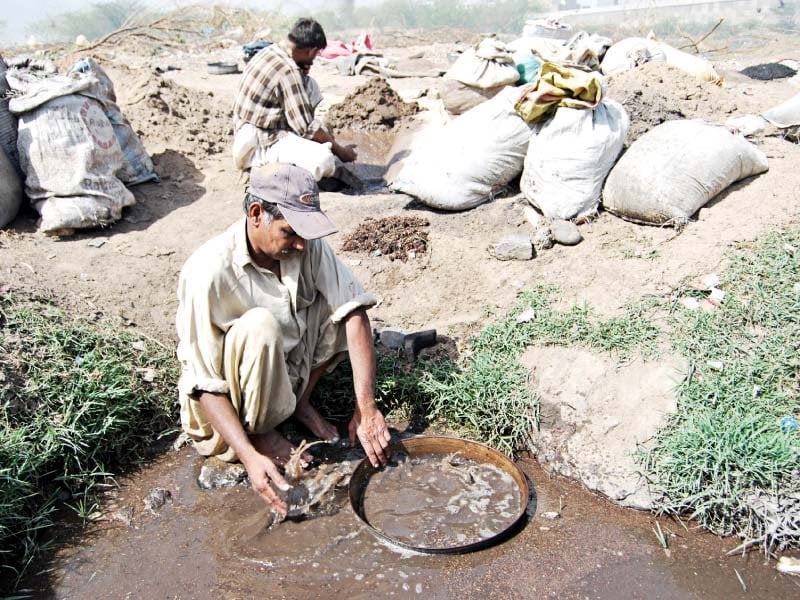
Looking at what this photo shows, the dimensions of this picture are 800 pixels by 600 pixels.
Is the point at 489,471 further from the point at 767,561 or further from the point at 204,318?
the point at 204,318

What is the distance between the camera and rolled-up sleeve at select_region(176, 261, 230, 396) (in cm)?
244

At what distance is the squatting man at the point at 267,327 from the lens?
7.79ft

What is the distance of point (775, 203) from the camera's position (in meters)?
3.82

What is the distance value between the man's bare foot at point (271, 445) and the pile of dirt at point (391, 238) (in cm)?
180

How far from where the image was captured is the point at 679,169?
3.85 m

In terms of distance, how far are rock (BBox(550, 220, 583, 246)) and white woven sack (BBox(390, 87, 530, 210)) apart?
597mm

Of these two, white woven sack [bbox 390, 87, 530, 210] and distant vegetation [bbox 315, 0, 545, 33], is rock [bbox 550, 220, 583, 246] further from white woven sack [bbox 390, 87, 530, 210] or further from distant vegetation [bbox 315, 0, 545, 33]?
distant vegetation [bbox 315, 0, 545, 33]

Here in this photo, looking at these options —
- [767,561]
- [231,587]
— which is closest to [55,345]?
[231,587]

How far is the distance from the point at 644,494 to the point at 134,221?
3949 millimetres

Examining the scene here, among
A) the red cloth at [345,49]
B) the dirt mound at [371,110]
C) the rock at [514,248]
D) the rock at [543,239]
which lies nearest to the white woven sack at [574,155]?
the rock at [543,239]

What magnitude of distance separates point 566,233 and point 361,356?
1936mm

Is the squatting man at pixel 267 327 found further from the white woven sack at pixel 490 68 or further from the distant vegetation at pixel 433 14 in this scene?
the distant vegetation at pixel 433 14

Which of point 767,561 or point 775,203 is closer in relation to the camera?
point 767,561

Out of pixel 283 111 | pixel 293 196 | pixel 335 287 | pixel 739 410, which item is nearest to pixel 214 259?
pixel 293 196
